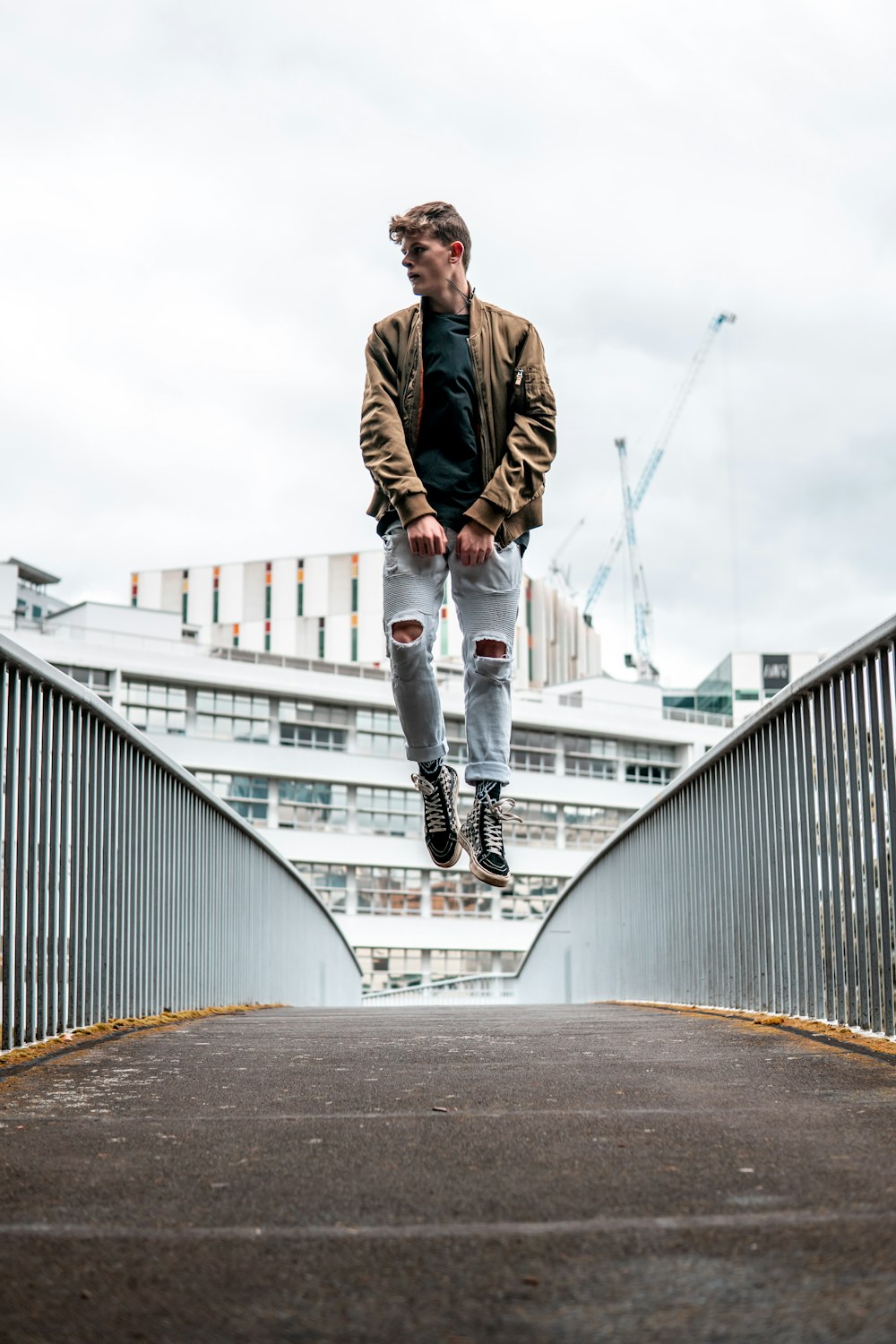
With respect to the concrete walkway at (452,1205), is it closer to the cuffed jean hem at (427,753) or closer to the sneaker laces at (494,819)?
the sneaker laces at (494,819)

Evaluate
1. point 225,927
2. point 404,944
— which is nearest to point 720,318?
point 404,944

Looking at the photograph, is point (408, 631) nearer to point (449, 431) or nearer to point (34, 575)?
point (449, 431)

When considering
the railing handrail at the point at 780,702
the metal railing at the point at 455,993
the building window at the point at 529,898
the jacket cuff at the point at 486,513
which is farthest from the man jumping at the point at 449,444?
the building window at the point at 529,898

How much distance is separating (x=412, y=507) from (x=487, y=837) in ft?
3.87

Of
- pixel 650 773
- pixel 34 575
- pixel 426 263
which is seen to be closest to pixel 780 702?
pixel 426 263

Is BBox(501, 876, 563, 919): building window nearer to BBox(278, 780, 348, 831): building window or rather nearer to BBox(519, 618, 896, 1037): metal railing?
BBox(278, 780, 348, 831): building window

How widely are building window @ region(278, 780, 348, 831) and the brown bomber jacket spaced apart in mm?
52740

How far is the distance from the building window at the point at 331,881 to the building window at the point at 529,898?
7.87m

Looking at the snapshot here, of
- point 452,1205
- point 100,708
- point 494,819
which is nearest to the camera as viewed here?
point 452,1205

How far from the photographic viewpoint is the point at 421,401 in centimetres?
426

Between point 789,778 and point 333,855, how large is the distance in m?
52.8

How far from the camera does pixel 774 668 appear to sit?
105 m

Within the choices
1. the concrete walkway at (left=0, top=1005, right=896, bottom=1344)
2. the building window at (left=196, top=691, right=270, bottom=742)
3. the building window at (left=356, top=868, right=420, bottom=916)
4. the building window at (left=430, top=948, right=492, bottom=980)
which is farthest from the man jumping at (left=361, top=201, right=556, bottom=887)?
the building window at (left=430, top=948, right=492, bottom=980)

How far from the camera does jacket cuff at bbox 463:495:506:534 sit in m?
4.13
